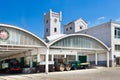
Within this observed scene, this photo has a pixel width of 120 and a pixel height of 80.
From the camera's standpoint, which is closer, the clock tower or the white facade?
the white facade

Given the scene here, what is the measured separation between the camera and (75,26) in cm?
5825

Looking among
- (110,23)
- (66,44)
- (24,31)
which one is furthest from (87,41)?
(24,31)

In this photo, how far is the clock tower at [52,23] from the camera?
6488cm

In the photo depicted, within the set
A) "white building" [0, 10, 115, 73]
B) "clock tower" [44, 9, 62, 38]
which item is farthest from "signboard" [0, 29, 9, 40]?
"clock tower" [44, 9, 62, 38]

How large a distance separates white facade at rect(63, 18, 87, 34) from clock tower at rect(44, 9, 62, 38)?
4.51m

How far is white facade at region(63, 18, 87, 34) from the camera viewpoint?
5830cm

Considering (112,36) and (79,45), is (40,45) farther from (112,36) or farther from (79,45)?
(112,36)

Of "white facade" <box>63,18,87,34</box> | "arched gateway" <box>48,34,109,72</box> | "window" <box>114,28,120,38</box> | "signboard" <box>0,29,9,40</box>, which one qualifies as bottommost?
"arched gateway" <box>48,34,109,72</box>

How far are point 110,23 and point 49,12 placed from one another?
31663mm

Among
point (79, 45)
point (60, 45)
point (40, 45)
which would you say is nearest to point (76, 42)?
point (79, 45)

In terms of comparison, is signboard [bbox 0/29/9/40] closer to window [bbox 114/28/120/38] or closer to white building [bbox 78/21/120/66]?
white building [bbox 78/21/120/66]

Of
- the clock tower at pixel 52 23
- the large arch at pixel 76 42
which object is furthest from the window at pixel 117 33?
the clock tower at pixel 52 23

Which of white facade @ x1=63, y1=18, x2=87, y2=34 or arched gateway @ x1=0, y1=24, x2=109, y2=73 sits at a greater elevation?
white facade @ x1=63, y1=18, x2=87, y2=34

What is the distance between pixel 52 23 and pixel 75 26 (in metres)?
10.5
